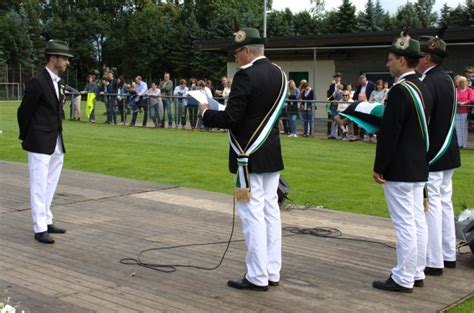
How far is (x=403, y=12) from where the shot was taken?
5347 centimetres

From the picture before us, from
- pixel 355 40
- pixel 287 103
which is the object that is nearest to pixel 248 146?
pixel 287 103

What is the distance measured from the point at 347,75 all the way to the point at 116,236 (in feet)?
71.7

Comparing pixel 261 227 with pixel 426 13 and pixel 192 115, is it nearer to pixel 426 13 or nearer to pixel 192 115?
pixel 192 115

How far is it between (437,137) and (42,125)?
4049 mm

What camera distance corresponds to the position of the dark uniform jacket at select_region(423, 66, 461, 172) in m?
5.82

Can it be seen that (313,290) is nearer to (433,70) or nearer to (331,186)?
(433,70)

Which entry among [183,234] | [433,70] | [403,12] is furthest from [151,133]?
[403,12]

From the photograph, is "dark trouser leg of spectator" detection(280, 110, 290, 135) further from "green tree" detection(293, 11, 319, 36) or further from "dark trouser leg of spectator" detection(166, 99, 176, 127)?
"green tree" detection(293, 11, 319, 36)

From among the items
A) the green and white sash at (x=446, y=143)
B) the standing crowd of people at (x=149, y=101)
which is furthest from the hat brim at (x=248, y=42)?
the standing crowd of people at (x=149, y=101)

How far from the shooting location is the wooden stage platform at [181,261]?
5164 millimetres

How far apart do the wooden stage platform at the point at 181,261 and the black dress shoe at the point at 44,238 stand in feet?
0.26

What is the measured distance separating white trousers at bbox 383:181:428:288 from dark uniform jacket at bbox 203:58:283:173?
988mm

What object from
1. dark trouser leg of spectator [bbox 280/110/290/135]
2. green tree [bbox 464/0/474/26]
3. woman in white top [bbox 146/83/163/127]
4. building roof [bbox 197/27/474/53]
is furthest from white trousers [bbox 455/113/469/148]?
green tree [bbox 464/0/474/26]

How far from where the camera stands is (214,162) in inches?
547
